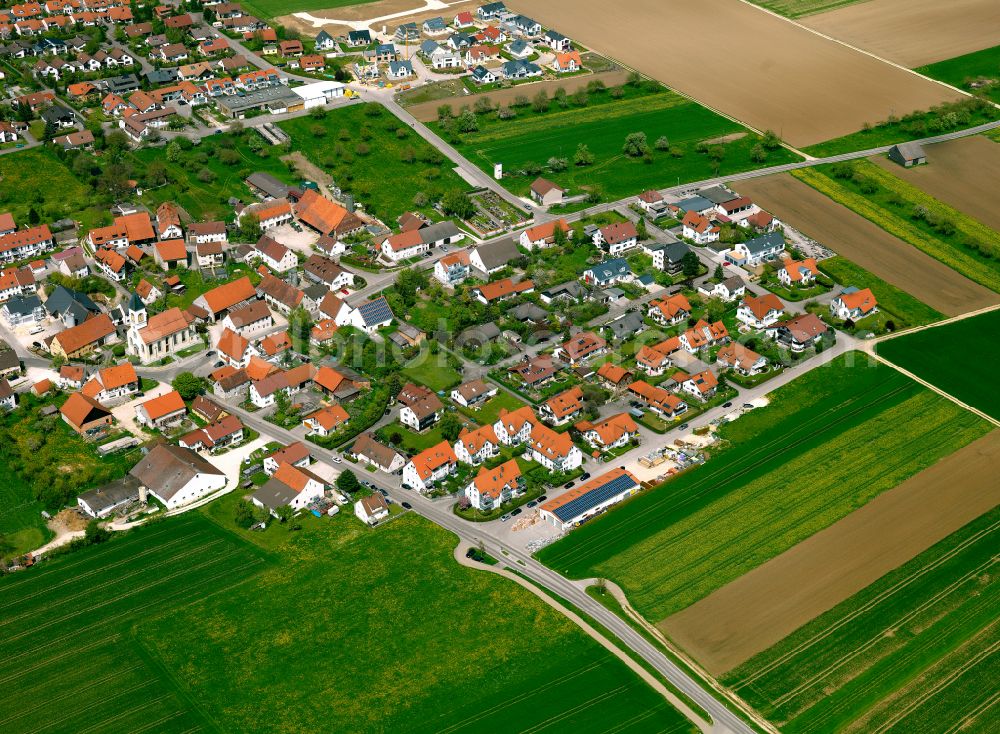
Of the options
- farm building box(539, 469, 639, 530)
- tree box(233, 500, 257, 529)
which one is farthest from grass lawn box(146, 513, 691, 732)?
farm building box(539, 469, 639, 530)

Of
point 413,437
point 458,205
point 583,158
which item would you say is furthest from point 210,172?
point 413,437

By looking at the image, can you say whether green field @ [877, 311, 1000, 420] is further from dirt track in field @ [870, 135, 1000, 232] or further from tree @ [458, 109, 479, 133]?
tree @ [458, 109, 479, 133]

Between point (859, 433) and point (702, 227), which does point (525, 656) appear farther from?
point (702, 227)

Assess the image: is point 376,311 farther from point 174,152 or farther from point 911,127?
point 911,127

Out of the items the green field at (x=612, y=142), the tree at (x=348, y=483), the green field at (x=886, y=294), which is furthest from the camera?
the green field at (x=612, y=142)

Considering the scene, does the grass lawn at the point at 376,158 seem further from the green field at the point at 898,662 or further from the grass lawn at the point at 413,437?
the green field at the point at 898,662

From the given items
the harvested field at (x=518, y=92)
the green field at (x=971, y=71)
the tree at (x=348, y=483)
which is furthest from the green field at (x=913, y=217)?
the tree at (x=348, y=483)

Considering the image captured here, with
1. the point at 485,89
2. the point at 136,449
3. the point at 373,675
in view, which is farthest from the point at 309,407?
the point at 485,89
